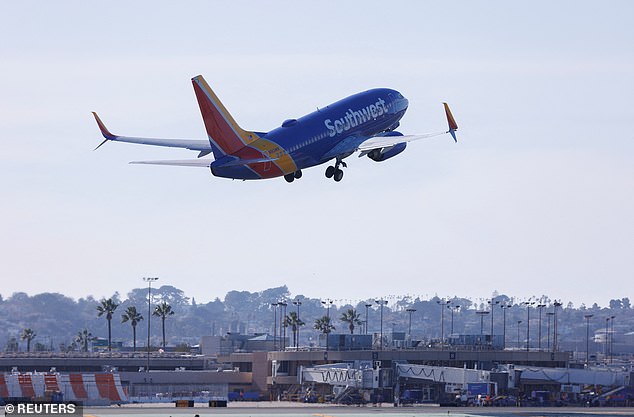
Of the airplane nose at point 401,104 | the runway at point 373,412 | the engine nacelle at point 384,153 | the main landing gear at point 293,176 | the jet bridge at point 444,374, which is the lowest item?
the runway at point 373,412

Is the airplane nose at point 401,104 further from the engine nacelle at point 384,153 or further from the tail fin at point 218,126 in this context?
the tail fin at point 218,126

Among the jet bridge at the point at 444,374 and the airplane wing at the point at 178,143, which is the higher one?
the airplane wing at the point at 178,143

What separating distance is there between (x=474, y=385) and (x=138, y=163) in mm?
74383

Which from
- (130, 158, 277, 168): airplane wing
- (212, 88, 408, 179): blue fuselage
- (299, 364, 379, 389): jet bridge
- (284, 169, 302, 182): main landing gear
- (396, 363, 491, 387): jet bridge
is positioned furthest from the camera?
(299, 364, 379, 389): jet bridge

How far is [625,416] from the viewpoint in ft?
409

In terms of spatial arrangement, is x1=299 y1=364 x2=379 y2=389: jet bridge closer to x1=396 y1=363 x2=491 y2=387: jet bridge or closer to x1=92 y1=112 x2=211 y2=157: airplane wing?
x1=396 y1=363 x2=491 y2=387: jet bridge

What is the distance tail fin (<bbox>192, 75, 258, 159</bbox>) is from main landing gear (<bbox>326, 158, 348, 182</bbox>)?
1300 cm

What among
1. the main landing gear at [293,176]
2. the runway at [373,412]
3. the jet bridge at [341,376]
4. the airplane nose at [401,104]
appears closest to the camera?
the main landing gear at [293,176]

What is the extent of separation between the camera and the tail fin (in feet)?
364

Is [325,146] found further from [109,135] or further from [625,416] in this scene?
[625,416]

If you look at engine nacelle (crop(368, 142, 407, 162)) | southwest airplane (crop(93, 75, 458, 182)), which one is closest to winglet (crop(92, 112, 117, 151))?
southwest airplane (crop(93, 75, 458, 182))

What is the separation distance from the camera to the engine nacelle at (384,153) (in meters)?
A: 129

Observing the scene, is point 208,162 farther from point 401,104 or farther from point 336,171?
point 401,104

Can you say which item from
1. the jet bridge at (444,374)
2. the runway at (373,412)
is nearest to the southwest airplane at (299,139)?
the runway at (373,412)
